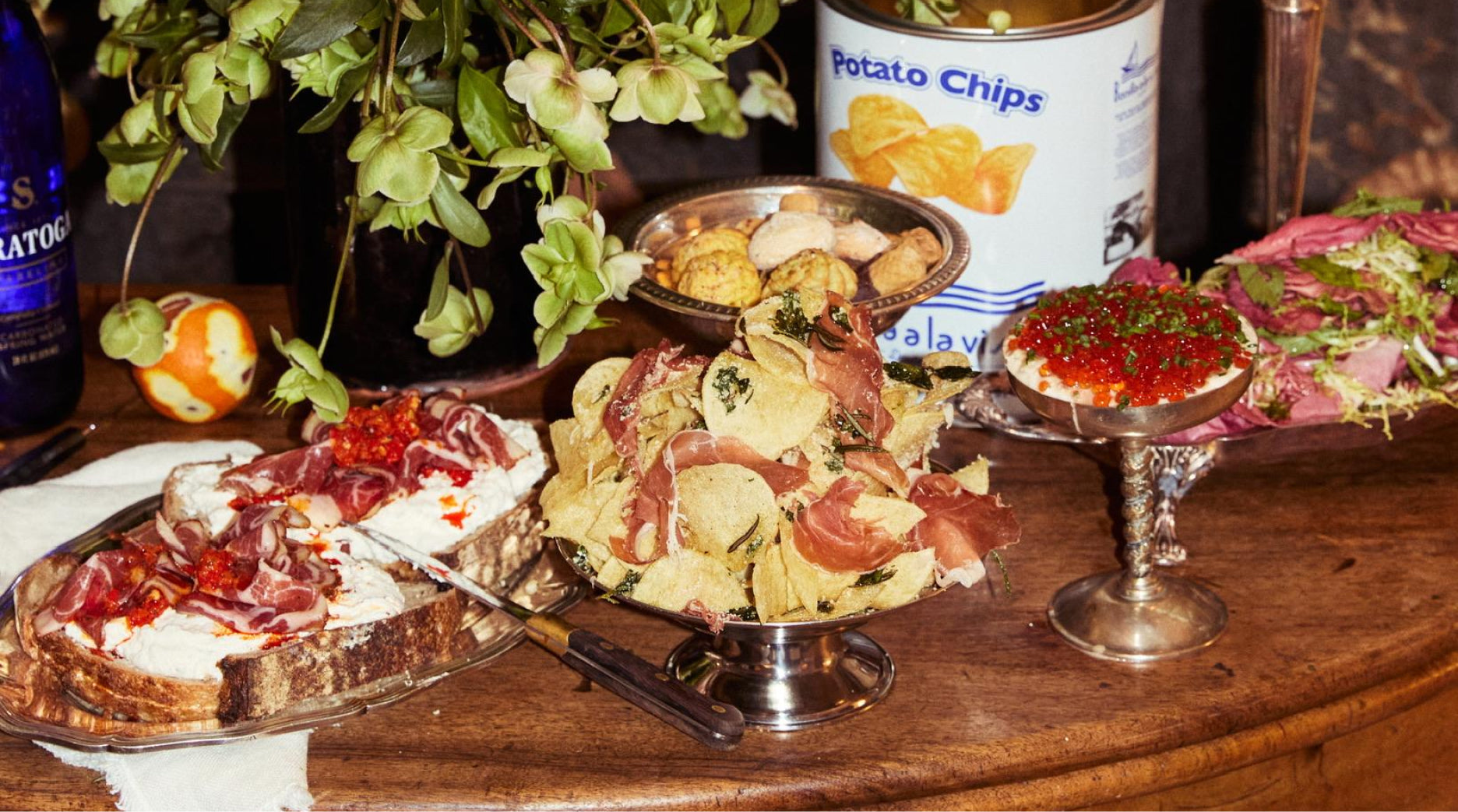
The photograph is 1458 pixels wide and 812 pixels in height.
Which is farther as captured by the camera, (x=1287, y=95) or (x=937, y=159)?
(x=1287, y=95)

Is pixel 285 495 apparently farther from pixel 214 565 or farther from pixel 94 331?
pixel 94 331

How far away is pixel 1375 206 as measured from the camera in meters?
1.60

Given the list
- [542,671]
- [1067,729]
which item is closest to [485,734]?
[542,671]

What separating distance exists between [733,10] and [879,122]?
25 centimetres

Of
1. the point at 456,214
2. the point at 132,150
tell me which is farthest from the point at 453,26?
the point at 132,150

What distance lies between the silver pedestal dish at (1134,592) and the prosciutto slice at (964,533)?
106 mm

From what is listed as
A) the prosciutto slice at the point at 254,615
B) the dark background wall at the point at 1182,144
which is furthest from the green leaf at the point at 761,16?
the dark background wall at the point at 1182,144

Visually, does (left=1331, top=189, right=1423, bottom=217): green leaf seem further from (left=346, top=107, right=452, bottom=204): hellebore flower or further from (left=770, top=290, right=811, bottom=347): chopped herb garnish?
(left=346, top=107, right=452, bottom=204): hellebore flower

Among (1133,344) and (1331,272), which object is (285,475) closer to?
(1133,344)

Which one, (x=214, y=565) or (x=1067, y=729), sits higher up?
(x=214, y=565)

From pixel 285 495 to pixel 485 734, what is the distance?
0.29 metres

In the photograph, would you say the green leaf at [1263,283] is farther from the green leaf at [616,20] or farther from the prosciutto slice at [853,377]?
the green leaf at [616,20]

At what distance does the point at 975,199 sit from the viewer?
1505mm

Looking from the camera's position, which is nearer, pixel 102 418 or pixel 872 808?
pixel 872 808
